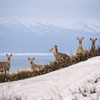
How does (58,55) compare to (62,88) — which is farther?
(58,55)

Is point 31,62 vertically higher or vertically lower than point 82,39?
lower

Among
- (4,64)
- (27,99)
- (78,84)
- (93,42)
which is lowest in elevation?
(27,99)

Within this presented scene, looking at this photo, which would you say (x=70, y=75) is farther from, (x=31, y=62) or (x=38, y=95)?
(x=31, y=62)

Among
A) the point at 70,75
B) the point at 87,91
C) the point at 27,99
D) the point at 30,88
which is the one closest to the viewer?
the point at 87,91

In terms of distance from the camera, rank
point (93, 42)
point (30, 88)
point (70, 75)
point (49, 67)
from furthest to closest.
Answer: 1. point (93, 42)
2. point (49, 67)
3. point (70, 75)
4. point (30, 88)

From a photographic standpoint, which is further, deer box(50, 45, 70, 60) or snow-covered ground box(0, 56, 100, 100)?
deer box(50, 45, 70, 60)

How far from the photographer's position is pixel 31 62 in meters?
13.5

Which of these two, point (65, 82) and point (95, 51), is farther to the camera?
point (95, 51)

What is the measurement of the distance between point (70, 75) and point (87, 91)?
1762 mm

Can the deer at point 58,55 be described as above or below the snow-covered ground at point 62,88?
above

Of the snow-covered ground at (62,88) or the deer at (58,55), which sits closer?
the snow-covered ground at (62,88)

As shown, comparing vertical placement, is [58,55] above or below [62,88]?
above

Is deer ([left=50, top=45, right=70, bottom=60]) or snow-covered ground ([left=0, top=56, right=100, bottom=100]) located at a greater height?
deer ([left=50, top=45, right=70, bottom=60])

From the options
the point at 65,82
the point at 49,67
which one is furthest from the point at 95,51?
the point at 65,82
